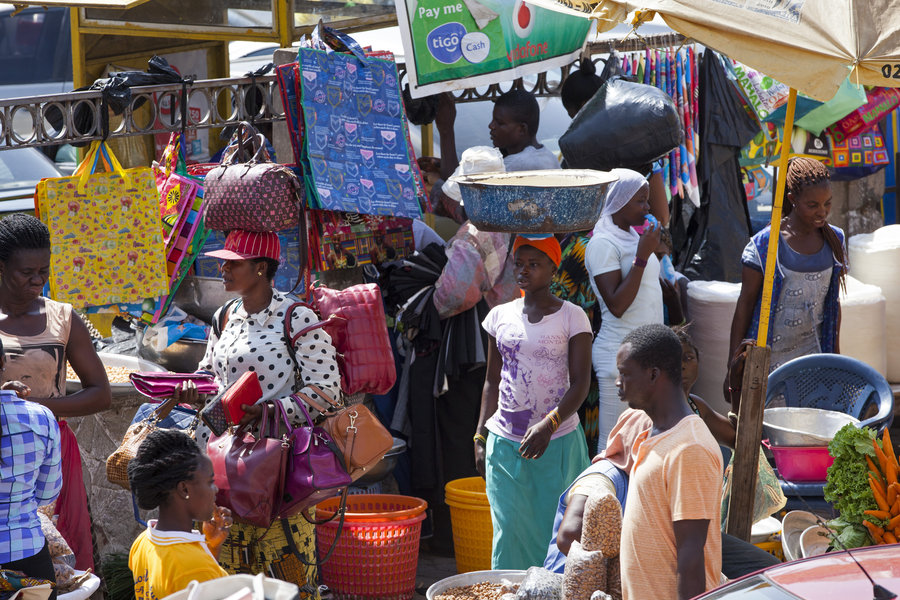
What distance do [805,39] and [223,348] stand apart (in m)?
2.48

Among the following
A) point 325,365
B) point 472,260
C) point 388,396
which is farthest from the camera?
A: point 388,396

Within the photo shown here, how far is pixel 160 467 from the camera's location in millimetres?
3344

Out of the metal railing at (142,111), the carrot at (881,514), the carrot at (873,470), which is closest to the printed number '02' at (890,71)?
the carrot at (873,470)

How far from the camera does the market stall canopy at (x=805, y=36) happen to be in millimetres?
3934

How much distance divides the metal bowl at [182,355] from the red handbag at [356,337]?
4.16 ft

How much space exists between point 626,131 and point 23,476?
3805 mm

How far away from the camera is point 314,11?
7637mm

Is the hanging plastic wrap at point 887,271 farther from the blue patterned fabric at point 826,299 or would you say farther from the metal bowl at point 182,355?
the metal bowl at point 182,355

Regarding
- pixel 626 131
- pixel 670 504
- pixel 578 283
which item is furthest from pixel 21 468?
pixel 626 131

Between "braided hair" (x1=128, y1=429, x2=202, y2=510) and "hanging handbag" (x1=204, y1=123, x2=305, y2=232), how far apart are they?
136 cm

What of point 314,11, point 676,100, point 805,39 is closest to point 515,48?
point 676,100

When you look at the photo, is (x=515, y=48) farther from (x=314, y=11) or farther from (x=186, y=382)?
(x=186, y=382)

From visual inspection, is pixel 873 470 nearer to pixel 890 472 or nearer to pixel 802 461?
pixel 890 472

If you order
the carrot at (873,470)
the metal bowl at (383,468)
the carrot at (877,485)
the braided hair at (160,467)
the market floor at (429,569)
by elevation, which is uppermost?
the braided hair at (160,467)
